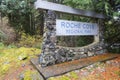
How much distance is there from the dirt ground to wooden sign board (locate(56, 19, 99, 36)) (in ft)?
4.85

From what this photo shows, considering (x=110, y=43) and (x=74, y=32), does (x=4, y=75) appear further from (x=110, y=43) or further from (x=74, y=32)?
(x=110, y=43)

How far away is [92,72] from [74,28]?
1908mm

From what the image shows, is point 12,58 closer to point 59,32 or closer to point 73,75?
point 59,32

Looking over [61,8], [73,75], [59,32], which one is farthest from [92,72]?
[61,8]

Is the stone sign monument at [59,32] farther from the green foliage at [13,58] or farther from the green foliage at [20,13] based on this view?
the green foliage at [20,13]

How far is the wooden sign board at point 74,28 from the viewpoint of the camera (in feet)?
20.3

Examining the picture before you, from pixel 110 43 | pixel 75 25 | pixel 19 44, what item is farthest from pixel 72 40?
pixel 75 25

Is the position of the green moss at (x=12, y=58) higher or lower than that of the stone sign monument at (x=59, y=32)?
lower

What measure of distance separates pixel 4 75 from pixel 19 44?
4.73 m

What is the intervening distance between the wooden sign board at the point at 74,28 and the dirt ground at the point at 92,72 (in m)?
1.48

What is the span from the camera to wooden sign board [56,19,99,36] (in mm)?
6180

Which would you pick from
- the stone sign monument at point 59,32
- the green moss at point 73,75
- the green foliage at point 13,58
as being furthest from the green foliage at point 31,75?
the green foliage at point 13,58

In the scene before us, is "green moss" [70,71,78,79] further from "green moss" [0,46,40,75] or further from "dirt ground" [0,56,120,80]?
"green moss" [0,46,40,75]

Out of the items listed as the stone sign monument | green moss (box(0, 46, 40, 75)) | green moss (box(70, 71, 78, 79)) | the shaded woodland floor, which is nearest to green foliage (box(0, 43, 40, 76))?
green moss (box(0, 46, 40, 75))
